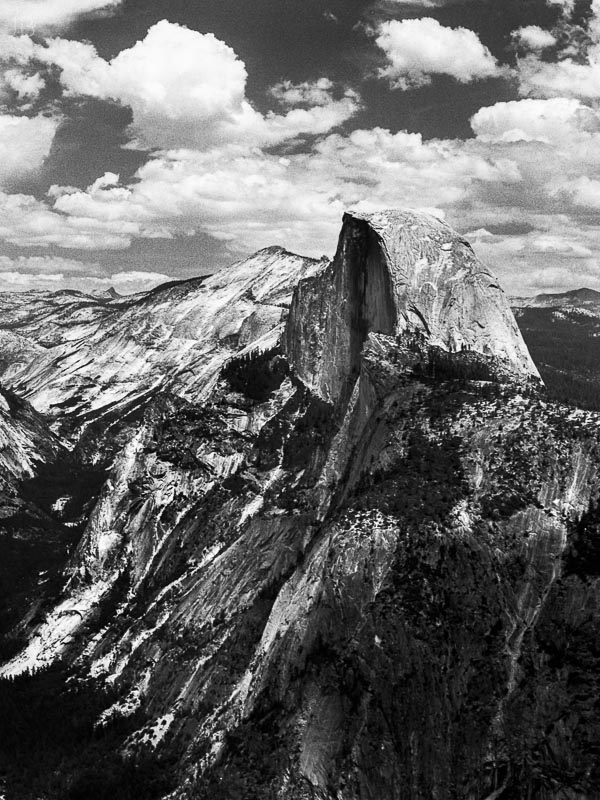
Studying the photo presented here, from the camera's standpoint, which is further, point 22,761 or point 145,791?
point 22,761

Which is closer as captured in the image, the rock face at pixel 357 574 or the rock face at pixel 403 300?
the rock face at pixel 357 574

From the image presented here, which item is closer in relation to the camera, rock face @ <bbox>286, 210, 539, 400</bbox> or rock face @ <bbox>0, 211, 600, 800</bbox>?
rock face @ <bbox>0, 211, 600, 800</bbox>

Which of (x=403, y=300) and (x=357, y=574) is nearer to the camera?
(x=357, y=574)

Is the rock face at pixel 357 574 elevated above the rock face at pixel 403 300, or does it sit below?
below

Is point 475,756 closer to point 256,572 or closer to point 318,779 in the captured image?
point 318,779

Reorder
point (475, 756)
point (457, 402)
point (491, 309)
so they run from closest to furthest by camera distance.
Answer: point (475, 756) < point (457, 402) < point (491, 309)

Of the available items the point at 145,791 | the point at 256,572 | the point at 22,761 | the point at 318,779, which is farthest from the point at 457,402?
the point at 22,761

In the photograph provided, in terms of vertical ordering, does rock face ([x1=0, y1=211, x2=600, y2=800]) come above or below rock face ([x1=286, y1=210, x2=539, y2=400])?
below

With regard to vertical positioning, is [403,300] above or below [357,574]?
above
